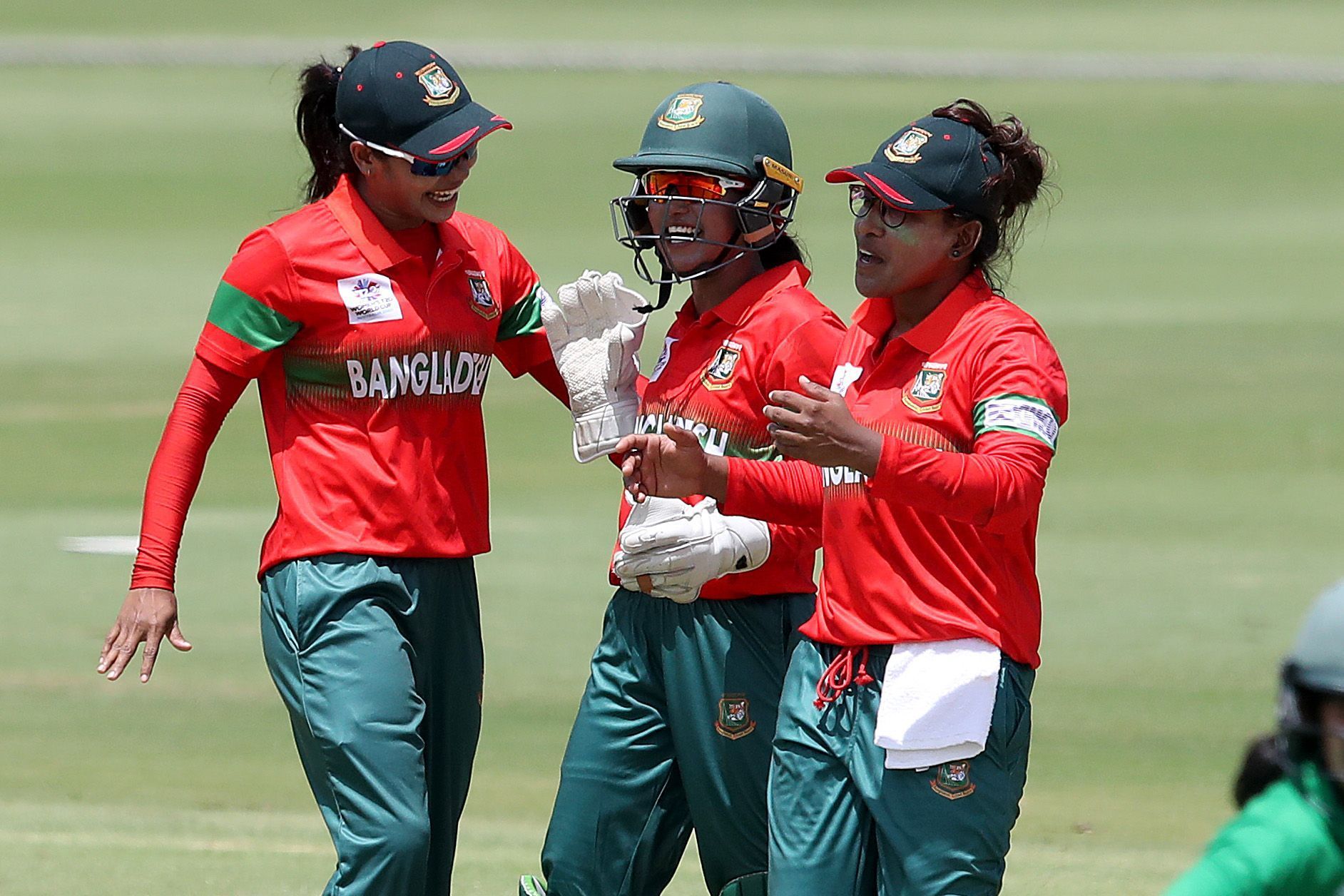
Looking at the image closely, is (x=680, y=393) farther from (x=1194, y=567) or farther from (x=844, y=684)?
(x=1194, y=567)

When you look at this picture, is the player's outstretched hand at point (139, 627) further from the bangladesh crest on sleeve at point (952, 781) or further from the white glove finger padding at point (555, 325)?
the bangladesh crest on sleeve at point (952, 781)

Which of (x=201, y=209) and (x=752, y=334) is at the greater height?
(x=752, y=334)

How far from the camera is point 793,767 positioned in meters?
3.96

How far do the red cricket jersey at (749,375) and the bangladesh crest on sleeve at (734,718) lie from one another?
0.21 metres

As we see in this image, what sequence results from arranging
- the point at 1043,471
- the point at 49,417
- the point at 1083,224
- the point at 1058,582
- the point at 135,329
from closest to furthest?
the point at 1043,471
the point at 1058,582
the point at 49,417
the point at 135,329
the point at 1083,224

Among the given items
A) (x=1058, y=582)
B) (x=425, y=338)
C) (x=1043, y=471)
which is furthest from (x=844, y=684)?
(x=1058, y=582)

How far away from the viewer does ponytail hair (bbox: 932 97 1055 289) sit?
4078 millimetres

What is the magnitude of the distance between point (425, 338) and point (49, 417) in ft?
29.5

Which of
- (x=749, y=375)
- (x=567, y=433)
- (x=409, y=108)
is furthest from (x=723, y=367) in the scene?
(x=567, y=433)

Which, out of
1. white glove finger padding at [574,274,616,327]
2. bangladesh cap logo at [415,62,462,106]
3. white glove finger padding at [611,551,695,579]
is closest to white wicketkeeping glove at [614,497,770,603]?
white glove finger padding at [611,551,695,579]

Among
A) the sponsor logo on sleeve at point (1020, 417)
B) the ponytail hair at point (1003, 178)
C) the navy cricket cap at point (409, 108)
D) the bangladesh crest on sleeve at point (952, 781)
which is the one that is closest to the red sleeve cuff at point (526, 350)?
the navy cricket cap at point (409, 108)

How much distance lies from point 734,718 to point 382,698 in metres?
0.70

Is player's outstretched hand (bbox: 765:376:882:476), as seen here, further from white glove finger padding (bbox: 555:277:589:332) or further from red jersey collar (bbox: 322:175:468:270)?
red jersey collar (bbox: 322:175:468:270)

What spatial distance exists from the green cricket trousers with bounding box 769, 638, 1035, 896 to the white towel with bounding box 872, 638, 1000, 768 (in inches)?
1.3
